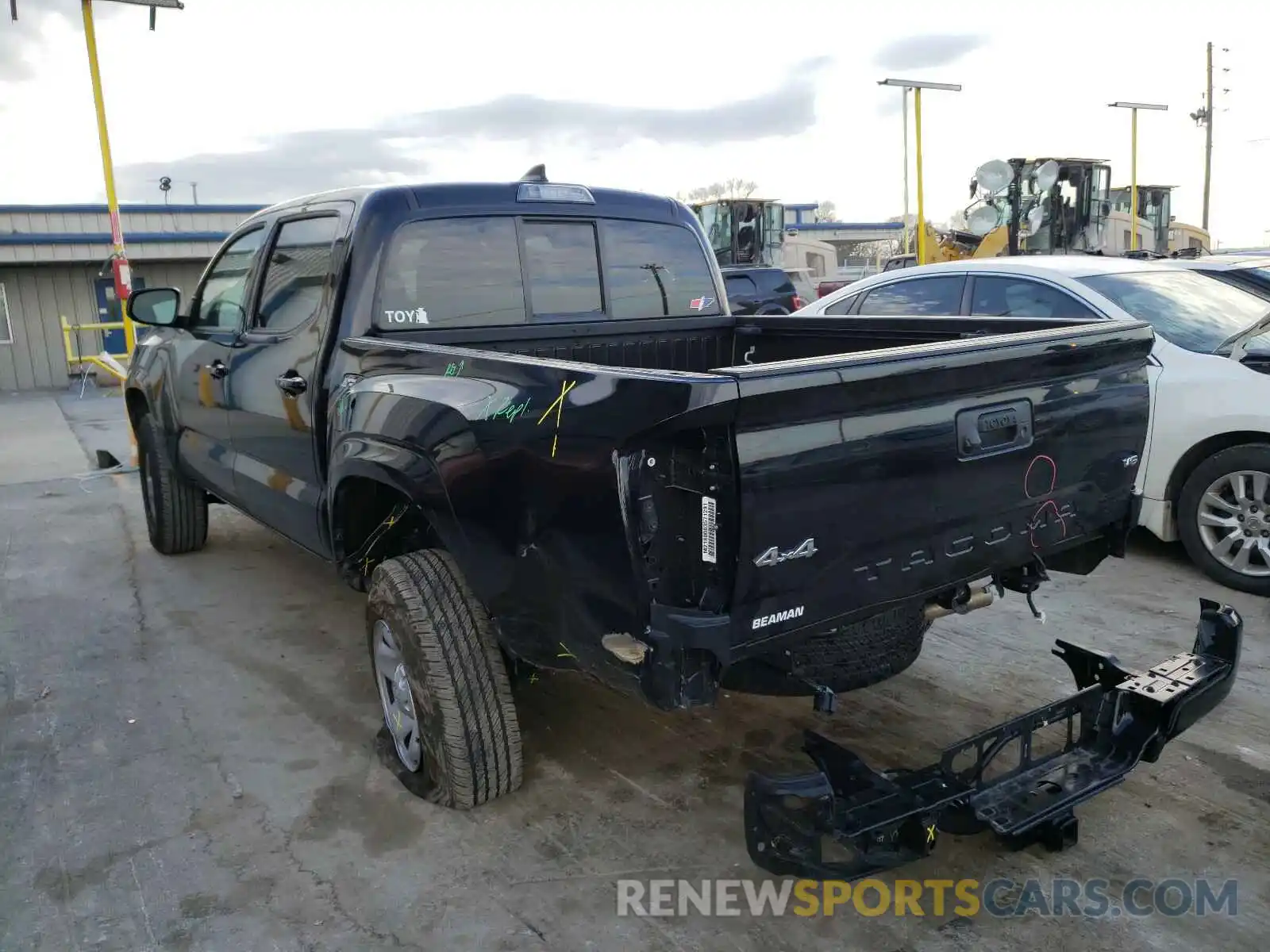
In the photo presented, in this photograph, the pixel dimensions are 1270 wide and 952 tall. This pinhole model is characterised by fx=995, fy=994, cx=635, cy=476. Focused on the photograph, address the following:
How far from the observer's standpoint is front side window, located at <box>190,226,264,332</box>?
4.68 metres

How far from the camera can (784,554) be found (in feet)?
7.68

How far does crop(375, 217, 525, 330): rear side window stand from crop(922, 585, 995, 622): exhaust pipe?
1979mm

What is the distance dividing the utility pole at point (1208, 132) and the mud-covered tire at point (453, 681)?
42980mm

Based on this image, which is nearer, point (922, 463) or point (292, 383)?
point (922, 463)

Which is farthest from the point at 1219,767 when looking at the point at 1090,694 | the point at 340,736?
the point at 340,736

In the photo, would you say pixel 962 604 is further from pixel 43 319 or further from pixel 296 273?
pixel 43 319

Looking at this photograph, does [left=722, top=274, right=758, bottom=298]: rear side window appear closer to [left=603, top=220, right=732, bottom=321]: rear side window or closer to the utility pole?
[left=603, top=220, right=732, bottom=321]: rear side window

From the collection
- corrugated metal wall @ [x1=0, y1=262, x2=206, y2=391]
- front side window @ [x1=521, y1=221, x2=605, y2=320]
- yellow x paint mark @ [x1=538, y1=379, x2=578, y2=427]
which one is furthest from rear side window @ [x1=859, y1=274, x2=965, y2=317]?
corrugated metal wall @ [x1=0, y1=262, x2=206, y2=391]

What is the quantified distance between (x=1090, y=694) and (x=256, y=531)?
222 inches

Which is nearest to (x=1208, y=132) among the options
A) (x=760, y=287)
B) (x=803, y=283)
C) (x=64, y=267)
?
(x=803, y=283)

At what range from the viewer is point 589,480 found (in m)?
2.38

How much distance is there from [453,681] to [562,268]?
1.91 m

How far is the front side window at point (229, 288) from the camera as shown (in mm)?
4676

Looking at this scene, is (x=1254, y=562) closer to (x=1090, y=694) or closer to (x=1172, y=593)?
(x=1172, y=593)
